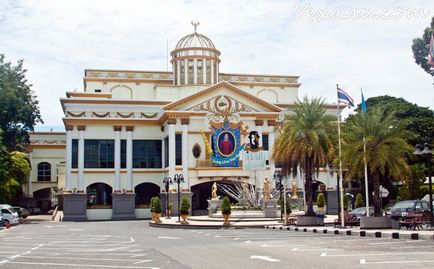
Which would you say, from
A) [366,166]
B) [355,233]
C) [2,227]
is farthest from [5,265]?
[2,227]

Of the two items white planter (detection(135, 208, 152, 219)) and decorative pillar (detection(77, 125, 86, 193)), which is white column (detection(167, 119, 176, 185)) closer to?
white planter (detection(135, 208, 152, 219))

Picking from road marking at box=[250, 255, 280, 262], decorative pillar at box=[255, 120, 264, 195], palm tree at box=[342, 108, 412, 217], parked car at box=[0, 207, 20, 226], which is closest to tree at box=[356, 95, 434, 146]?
decorative pillar at box=[255, 120, 264, 195]

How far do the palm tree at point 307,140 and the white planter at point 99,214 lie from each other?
26.0m

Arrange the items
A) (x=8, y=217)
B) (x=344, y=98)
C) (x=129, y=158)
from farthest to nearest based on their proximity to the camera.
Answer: (x=129, y=158)
(x=8, y=217)
(x=344, y=98)

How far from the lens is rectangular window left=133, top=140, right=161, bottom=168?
2282 inches

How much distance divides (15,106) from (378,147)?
37038 mm

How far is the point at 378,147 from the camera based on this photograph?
28.5 metres

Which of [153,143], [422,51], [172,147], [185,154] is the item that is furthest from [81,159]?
[422,51]

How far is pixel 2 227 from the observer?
41094mm

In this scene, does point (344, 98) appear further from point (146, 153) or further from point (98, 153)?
point (98, 153)

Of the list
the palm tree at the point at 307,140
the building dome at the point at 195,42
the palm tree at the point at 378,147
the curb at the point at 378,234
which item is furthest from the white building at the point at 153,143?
the palm tree at the point at 378,147

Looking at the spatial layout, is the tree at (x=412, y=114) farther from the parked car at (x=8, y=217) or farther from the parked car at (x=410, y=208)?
the parked car at (x=8, y=217)

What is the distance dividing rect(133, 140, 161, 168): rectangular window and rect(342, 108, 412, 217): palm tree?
31362 mm

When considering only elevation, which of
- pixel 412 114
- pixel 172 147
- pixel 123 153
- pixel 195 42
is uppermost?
pixel 195 42
